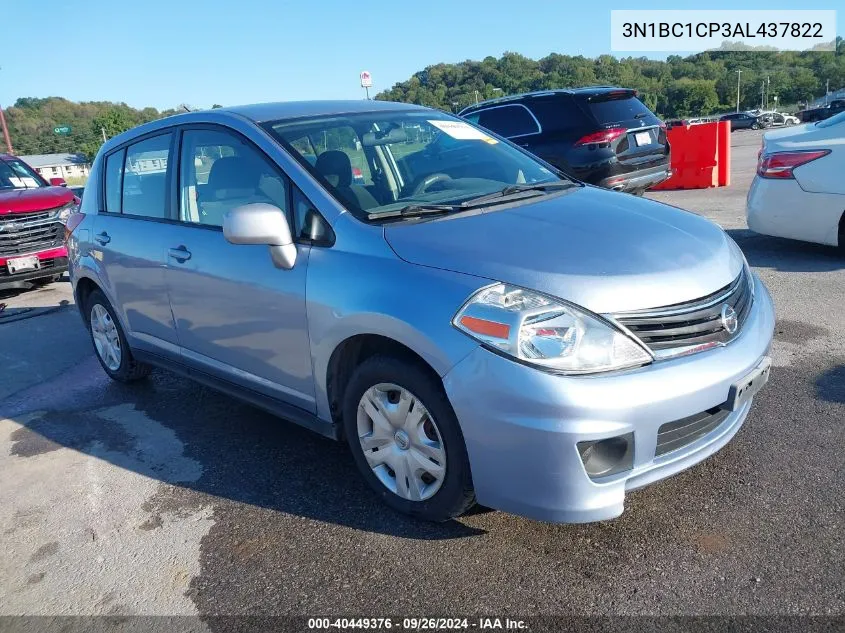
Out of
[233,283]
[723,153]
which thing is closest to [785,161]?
[233,283]

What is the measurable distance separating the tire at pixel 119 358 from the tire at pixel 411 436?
8.18 ft

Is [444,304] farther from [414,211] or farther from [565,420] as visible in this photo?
[414,211]

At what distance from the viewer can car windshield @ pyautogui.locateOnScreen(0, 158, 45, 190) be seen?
9.47 metres

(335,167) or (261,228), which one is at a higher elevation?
(335,167)

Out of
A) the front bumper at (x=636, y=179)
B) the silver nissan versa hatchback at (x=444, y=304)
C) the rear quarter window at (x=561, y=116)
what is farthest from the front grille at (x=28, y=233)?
the front bumper at (x=636, y=179)

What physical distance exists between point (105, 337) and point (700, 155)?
36.0 feet

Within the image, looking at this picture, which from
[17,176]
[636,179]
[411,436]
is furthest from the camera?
[17,176]

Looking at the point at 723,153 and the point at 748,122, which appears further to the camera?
the point at 748,122

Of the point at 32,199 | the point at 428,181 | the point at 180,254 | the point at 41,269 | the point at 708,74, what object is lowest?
the point at 41,269

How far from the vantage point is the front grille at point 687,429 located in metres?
2.48

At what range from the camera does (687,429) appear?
2557 mm

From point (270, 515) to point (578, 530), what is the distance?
135 cm

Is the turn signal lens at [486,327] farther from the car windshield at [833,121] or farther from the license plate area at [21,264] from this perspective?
the license plate area at [21,264]

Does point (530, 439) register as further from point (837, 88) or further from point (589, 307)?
point (837, 88)
